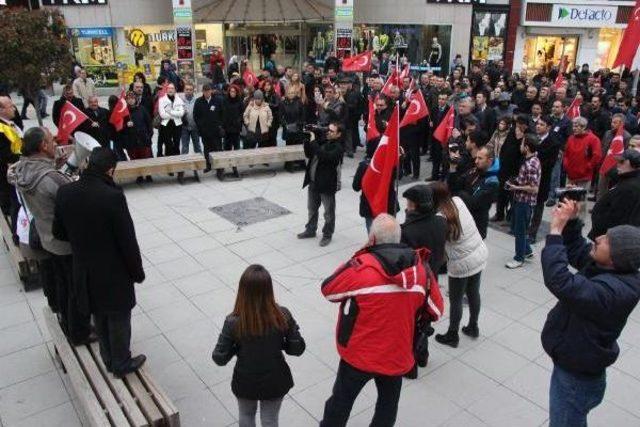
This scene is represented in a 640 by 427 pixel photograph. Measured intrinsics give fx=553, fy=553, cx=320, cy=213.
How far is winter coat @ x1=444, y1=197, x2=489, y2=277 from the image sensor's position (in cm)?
502

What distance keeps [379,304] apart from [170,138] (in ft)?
29.2

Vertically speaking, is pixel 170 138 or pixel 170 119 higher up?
pixel 170 119

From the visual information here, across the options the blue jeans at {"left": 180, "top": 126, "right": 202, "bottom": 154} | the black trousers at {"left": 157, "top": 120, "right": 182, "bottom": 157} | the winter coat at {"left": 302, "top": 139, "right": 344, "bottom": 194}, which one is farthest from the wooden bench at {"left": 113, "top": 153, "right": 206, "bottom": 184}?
the winter coat at {"left": 302, "top": 139, "right": 344, "bottom": 194}

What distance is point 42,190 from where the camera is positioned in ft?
15.0

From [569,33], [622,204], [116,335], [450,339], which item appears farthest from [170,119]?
[569,33]

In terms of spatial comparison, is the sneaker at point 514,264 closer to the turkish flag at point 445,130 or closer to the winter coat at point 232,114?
the turkish flag at point 445,130

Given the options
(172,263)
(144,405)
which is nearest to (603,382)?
(144,405)

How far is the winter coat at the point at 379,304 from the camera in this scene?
10.9 ft

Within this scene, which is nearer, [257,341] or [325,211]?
[257,341]

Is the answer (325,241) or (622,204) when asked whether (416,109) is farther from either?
(622,204)

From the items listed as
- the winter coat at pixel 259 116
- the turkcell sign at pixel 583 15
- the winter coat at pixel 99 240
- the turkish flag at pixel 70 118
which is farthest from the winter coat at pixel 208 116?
the turkcell sign at pixel 583 15

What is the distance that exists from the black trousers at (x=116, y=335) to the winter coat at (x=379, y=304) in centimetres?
188

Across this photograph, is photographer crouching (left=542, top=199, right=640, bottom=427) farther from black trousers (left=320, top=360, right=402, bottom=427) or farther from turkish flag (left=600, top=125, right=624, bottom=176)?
turkish flag (left=600, top=125, right=624, bottom=176)

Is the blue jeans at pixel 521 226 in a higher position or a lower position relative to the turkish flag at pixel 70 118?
lower
